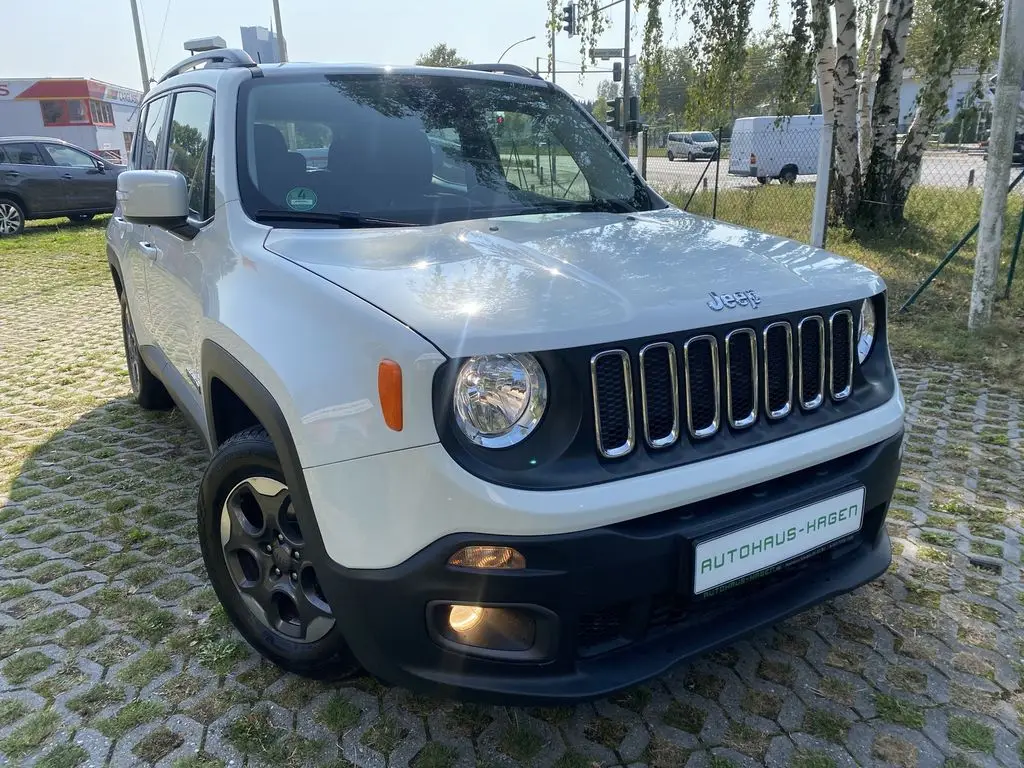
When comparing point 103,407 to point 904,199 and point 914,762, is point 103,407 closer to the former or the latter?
point 914,762

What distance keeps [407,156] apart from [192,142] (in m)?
0.99

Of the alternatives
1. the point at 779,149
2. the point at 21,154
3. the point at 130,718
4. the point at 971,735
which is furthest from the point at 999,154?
the point at 779,149

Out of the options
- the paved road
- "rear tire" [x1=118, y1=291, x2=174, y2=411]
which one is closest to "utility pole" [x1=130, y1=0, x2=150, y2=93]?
the paved road

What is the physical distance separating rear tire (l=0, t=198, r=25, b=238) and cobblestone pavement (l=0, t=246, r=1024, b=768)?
1284 cm

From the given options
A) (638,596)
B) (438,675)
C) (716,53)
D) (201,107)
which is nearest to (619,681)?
(638,596)

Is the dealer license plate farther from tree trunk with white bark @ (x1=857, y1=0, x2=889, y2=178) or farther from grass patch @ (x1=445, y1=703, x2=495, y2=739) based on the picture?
tree trunk with white bark @ (x1=857, y1=0, x2=889, y2=178)

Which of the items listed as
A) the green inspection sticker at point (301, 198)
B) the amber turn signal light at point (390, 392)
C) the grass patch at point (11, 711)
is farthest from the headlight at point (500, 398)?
the grass patch at point (11, 711)

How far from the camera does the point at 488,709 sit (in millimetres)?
2363

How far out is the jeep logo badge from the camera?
6.65 feet

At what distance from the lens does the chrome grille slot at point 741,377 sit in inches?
80.6

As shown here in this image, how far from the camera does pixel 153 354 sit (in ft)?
13.1

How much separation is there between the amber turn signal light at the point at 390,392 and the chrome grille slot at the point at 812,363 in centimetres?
115

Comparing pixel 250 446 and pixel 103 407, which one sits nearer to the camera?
pixel 250 446

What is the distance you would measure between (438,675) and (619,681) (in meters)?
0.43
